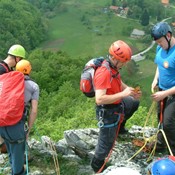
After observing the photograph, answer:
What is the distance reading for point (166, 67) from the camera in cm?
590

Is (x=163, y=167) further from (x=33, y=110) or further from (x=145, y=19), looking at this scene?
(x=145, y=19)

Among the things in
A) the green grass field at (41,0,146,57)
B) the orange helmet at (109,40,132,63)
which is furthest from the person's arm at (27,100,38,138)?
the green grass field at (41,0,146,57)

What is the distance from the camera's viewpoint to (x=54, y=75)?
1391 inches

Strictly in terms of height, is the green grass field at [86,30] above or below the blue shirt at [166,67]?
below

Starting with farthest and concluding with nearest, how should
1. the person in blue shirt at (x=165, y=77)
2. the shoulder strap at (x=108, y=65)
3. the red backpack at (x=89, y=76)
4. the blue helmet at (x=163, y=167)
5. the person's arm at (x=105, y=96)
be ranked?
the person in blue shirt at (x=165, y=77)
the red backpack at (x=89, y=76)
the shoulder strap at (x=108, y=65)
the person's arm at (x=105, y=96)
the blue helmet at (x=163, y=167)

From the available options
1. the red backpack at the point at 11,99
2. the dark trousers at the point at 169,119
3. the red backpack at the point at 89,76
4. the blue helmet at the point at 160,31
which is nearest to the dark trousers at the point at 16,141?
the red backpack at the point at 11,99

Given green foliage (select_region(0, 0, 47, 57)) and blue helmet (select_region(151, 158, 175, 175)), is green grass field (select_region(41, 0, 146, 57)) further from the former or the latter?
blue helmet (select_region(151, 158, 175, 175))

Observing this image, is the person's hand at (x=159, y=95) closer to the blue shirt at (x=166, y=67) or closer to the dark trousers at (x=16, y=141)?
the blue shirt at (x=166, y=67)

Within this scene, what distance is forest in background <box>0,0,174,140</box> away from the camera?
24812 mm

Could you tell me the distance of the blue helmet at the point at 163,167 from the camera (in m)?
3.52

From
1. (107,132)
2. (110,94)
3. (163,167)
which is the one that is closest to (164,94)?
(110,94)

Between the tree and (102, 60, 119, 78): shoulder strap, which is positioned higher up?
(102, 60, 119, 78): shoulder strap

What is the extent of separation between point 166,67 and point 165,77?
0.24 meters

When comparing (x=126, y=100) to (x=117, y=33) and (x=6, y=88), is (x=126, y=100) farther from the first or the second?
(x=117, y=33)
